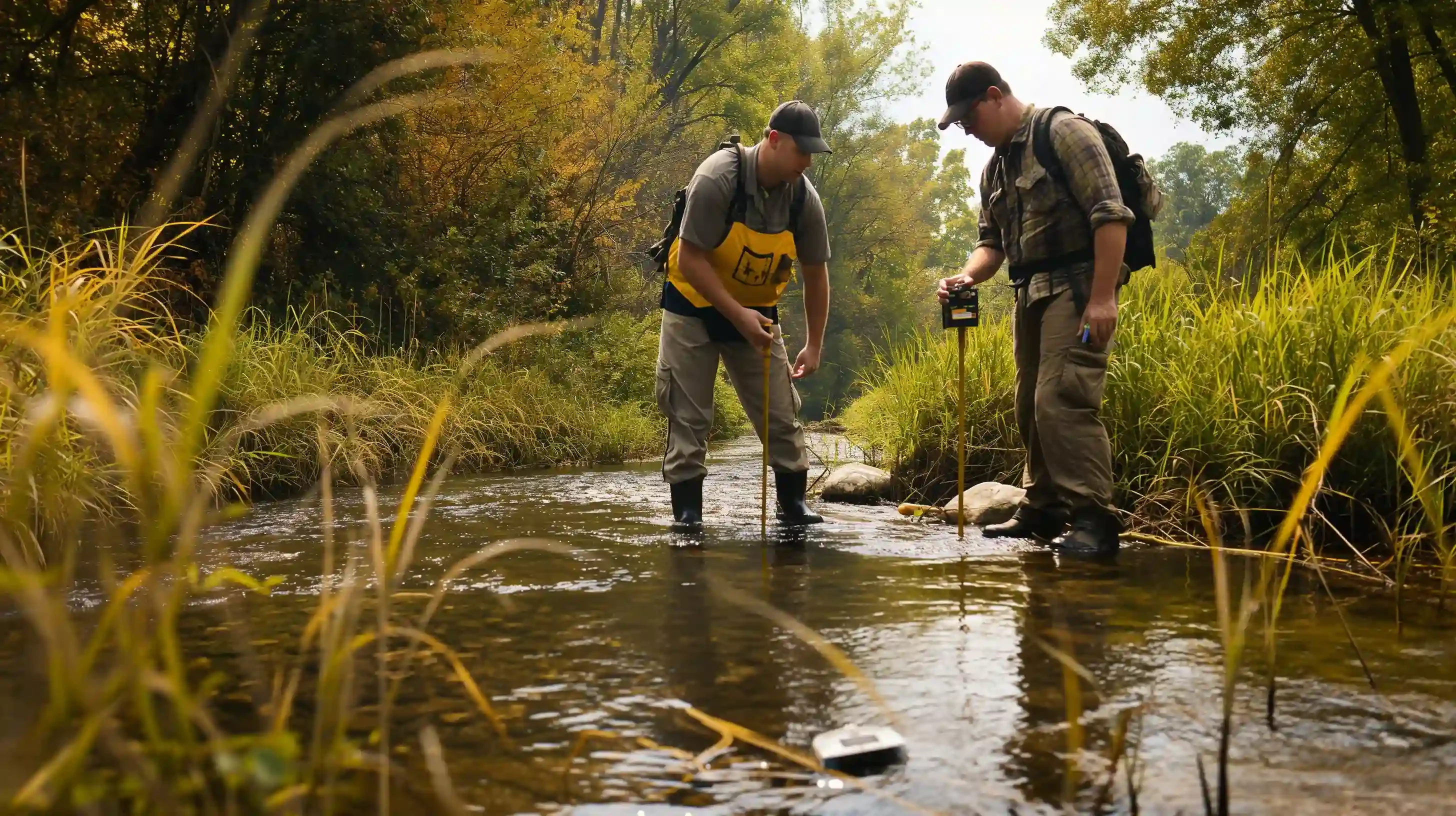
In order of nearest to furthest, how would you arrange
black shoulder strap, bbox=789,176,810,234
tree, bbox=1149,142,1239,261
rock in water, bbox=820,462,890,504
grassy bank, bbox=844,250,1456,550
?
grassy bank, bbox=844,250,1456,550
black shoulder strap, bbox=789,176,810,234
rock in water, bbox=820,462,890,504
tree, bbox=1149,142,1239,261

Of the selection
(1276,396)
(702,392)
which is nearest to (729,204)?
(702,392)

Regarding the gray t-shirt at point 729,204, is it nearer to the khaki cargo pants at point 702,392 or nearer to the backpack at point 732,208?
the backpack at point 732,208

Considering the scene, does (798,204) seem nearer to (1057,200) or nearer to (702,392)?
(702,392)

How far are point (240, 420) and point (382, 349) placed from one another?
4729 mm

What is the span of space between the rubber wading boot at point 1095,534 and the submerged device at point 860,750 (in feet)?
8.80

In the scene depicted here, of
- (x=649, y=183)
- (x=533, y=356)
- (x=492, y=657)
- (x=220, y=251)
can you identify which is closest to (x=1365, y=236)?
(x=533, y=356)

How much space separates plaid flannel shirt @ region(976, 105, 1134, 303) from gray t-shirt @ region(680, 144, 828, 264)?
32.8 inches

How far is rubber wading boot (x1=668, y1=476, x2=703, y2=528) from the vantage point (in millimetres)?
5328

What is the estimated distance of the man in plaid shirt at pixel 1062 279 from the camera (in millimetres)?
4363

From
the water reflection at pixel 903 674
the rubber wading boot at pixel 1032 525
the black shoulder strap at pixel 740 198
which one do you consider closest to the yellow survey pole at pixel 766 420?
the water reflection at pixel 903 674

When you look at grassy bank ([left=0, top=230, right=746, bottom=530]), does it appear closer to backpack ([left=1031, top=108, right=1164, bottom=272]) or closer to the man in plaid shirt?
the man in plaid shirt

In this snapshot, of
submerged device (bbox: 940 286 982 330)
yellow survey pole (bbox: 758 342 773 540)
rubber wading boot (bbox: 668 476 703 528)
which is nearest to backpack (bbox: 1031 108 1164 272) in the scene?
submerged device (bbox: 940 286 982 330)

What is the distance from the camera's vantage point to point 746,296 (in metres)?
5.14

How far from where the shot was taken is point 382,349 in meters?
11.5
